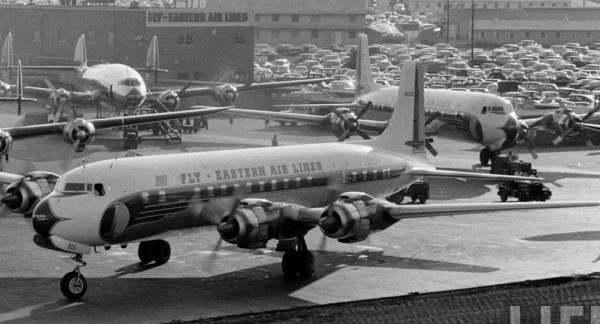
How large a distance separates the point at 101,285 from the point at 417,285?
1079 cm

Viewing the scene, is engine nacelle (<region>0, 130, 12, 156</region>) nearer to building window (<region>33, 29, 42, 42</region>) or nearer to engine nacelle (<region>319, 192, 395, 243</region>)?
engine nacelle (<region>319, 192, 395, 243</region>)

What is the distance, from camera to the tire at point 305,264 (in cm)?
3756

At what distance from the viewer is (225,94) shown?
87500 millimetres

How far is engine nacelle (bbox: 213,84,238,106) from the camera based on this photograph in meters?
87.5

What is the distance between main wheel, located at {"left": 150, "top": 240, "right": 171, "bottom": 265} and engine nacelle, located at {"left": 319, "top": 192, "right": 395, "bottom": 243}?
23.4 ft

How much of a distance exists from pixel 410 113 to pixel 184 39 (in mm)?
68354

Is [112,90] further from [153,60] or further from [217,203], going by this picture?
[217,203]

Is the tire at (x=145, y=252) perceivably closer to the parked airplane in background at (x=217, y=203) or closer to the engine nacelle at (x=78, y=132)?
the parked airplane in background at (x=217, y=203)

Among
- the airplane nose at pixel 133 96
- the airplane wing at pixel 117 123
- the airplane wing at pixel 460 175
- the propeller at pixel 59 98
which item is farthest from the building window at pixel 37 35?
the airplane wing at pixel 460 175

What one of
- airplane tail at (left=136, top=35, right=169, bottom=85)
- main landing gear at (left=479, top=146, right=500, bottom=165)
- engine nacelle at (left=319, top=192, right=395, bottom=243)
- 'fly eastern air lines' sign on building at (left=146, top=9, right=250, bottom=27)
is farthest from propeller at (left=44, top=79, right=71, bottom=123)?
engine nacelle at (left=319, top=192, right=395, bottom=243)

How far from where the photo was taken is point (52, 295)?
114ft

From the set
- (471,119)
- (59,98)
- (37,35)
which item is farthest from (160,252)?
(37,35)

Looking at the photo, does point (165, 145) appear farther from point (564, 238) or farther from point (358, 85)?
point (564, 238)

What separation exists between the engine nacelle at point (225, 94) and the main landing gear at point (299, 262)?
166ft
